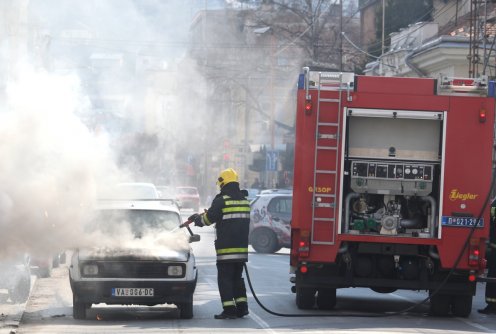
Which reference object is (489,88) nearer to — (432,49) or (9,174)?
(9,174)

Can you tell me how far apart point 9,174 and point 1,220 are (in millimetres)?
654

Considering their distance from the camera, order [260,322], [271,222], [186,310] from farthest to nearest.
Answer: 1. [271,222]
2. [186,310]
3. [260,322]

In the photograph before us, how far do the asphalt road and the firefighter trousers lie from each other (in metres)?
0.28

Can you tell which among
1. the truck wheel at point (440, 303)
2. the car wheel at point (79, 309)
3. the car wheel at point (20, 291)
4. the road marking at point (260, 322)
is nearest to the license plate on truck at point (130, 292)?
the car wheel at point (79, 309)

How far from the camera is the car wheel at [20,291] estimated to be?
593 inches

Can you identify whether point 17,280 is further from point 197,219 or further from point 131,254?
point 197,219

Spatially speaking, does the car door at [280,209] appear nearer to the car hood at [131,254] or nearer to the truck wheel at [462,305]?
the truck wheel at [462,305]

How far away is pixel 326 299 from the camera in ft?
48.3

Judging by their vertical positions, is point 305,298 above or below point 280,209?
below

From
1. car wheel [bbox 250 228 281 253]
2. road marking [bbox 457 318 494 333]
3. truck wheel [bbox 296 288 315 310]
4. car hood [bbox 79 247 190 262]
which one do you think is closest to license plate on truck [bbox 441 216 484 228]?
road marking [bbox 457 318 494 333]

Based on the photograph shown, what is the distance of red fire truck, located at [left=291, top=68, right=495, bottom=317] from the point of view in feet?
45.0

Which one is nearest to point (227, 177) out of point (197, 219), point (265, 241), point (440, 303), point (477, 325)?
point (197, 219)

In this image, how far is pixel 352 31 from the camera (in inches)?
2212

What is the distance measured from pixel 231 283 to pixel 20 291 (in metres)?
3.45
